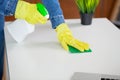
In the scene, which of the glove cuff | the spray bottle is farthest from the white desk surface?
the glove cuff

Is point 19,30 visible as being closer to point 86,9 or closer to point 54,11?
point 54,11

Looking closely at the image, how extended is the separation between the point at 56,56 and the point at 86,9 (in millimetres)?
448

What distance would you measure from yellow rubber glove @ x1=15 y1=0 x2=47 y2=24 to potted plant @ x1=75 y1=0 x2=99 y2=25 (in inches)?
14.2

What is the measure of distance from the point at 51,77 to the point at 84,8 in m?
0.59

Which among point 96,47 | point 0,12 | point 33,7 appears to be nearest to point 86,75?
point 96,47

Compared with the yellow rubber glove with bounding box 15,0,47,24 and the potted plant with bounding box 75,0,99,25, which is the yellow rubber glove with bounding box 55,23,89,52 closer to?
the yellow rubber glove with bounding box 15,0,47,24

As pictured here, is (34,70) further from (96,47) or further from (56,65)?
(96,47)

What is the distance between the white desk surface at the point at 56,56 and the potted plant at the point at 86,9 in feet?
0.29

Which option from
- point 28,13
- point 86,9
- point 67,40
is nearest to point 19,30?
point 28,13

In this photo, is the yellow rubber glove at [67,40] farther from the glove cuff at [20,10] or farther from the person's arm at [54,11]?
the glove cuff at [20,10]

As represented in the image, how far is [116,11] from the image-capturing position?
1782 millimetres

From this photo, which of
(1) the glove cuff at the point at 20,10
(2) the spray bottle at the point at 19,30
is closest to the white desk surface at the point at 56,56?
(2) the spray bottle at the point at 19,30

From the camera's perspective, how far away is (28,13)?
926mm

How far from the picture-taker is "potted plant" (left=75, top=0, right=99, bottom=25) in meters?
1.21
